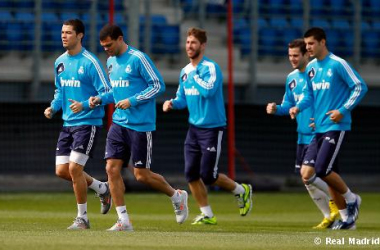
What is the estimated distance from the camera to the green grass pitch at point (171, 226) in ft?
34.8

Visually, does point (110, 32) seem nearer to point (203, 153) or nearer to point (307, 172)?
point (203, 153)

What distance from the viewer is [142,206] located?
779 inches

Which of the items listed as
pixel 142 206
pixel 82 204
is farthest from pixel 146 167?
pixel 142 206

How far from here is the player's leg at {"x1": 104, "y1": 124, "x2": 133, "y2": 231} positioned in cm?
1283

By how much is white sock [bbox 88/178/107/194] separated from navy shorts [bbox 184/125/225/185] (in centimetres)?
132

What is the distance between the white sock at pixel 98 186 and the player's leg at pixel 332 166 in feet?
9.13

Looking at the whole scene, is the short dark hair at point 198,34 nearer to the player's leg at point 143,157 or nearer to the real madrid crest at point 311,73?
the real madrid crest at point 311,73

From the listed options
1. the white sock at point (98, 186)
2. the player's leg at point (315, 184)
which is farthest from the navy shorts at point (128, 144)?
the player's leg at point (315, 184)

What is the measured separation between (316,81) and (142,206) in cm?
624

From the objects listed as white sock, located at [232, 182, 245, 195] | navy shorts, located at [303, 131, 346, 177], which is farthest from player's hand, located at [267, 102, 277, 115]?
white sock, located at [232, 182, 245, 195]

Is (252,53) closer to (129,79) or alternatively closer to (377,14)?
(377,14)

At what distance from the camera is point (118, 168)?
42.8 feet

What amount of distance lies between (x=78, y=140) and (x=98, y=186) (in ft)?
4.46

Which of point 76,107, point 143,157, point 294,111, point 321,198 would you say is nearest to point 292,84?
point 294,111
